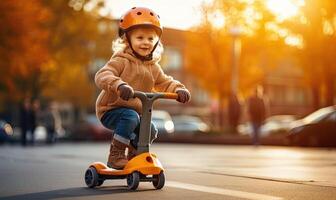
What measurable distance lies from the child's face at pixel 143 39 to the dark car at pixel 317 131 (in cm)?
1719

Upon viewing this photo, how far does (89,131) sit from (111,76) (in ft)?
106

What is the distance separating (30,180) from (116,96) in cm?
172

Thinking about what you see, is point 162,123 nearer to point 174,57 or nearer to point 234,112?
point 234,112

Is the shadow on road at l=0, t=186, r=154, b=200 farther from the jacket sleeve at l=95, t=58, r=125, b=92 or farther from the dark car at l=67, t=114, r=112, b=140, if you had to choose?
the dark car at l=67, t=114, r=112, b=140

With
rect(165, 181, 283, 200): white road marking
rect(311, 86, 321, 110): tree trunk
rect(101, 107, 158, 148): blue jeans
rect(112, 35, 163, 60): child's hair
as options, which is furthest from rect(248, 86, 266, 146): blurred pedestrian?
rect(101, 107, 158, 148): blue jeans

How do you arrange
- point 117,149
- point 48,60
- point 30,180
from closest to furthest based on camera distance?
1. point 117,149
2. point 30,180
3. point 48,60

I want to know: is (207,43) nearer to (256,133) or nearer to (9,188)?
(256,133)

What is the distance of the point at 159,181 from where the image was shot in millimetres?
7246

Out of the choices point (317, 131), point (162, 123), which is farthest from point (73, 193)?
point (162, 123)

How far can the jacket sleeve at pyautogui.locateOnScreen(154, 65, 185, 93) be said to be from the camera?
769cm

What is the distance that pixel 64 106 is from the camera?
85.4 m

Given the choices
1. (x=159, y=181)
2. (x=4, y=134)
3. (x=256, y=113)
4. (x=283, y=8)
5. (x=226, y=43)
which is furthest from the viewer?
(x=226, y=43)

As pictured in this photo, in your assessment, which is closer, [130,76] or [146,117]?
[146,117]

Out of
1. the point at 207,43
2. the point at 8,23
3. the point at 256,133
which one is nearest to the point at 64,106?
the point at 207,43
